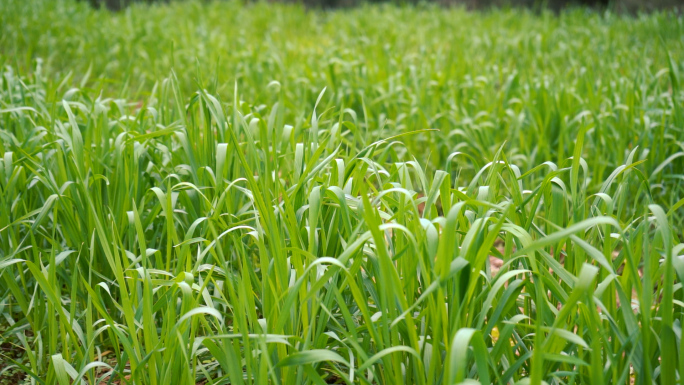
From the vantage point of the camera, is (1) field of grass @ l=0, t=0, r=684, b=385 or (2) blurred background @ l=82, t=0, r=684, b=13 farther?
(2) blurred background @ l=82, t=0, r=684, b=13

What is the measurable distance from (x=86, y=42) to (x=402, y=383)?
440cm

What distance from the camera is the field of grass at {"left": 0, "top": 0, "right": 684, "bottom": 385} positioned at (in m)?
1.07

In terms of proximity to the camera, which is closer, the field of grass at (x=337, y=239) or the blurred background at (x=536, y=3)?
the field of grass at (x=337, y=239)

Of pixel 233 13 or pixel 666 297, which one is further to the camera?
pixel 233 13

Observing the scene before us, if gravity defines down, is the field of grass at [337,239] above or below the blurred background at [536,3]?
below

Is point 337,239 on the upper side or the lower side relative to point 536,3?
lower

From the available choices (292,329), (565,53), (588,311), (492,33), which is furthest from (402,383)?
(492,33)

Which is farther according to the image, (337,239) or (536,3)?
(536,3)

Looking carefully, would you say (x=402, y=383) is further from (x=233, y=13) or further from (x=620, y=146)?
(x=233, y=13)

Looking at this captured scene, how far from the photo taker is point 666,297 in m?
0.97

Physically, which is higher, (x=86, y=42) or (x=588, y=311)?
(x=86, y=42)

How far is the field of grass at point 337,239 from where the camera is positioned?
3.51 feet

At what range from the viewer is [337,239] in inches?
56.9

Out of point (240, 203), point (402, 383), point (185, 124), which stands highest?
point (185, 124)
